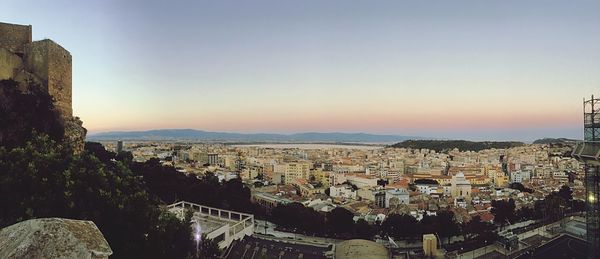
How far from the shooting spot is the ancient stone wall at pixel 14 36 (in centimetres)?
1004

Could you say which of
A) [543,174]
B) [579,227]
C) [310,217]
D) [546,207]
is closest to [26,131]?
[310,217]

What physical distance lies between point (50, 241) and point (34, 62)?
32.2ft

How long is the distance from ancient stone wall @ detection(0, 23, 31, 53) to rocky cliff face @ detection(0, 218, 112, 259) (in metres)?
9.96

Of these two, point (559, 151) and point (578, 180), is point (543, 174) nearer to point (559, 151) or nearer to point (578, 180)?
point (578, 180)

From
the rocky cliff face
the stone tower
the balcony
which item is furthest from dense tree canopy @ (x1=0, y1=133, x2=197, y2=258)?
the balcony

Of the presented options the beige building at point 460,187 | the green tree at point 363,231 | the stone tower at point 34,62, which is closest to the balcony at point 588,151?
the stone tower at point 34,62

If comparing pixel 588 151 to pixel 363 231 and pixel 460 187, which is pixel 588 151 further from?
pixel 460 187

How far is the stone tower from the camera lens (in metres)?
9.74

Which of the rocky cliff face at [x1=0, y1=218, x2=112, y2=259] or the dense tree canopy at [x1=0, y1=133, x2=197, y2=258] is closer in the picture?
the rocky cliff face at [x1=0, y1=218, x2=112, y2=259]

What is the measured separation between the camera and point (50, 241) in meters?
1.98

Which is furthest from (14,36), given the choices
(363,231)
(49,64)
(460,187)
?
(460,187)

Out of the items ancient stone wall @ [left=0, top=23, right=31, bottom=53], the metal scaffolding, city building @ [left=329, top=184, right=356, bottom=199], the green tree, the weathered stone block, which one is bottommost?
city building @ [left=329, top=184, right=356, bottom=199]

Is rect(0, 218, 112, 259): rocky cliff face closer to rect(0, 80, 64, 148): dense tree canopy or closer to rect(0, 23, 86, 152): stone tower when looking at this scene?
rect(0, 80, 64, 148): dense tree canopy

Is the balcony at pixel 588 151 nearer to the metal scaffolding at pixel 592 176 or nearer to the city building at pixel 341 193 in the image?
the metal scaffolding at pixel 592 176
